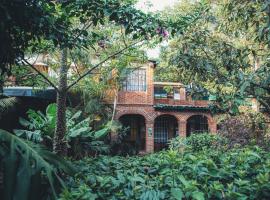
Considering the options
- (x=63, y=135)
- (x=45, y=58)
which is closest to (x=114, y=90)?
(x=45, y=58)

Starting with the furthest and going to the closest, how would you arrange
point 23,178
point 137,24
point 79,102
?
point 79,102 < point 137,24 < point 23,178

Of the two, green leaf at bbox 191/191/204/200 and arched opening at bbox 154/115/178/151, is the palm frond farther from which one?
arched opening at bbox 154/115/178/151

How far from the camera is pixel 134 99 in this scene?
2148cm

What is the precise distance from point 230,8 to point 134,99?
641 inches

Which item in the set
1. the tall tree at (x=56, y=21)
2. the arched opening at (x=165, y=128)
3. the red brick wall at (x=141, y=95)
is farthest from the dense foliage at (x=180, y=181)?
the arched opening at (x=165, y=128)

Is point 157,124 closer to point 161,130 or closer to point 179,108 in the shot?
point 161,130

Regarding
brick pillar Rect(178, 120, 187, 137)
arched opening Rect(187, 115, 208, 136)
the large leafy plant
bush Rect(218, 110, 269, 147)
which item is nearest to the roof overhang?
brick pillar Rect(178, 120, 187, 137)

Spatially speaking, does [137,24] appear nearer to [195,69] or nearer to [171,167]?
[195,69]

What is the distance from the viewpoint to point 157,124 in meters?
23.8

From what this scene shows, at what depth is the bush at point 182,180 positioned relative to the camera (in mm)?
2605

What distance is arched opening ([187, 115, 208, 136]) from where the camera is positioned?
24.1m

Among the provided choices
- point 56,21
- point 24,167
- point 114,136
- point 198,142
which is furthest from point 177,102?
point 24,167

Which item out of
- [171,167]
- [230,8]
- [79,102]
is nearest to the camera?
[171,167]

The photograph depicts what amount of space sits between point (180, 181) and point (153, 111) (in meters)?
19.0
